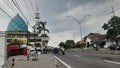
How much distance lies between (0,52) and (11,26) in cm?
9078

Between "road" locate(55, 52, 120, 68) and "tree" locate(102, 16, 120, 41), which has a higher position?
"tree" locate(102, 16, 120, 41)

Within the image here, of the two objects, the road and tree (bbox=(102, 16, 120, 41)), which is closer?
the road

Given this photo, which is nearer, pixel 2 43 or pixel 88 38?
pixel 2 43

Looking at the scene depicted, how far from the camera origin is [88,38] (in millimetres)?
138625

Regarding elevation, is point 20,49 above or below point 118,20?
below

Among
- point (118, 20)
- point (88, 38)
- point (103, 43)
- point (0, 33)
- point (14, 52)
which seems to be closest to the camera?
point (0, 33)

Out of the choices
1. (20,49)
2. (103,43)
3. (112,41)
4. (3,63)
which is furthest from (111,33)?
(3,63)

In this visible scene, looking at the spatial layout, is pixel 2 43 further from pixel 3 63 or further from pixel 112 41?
pixel 112 41

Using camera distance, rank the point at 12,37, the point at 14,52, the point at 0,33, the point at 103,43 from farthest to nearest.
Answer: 1. the point at 12,37
2. the point at 103,43
3. the point at 14,52
4. the point at 0,33

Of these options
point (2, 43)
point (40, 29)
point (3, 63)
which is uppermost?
point (40, 29)

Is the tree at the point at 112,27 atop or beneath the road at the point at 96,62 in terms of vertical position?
atop

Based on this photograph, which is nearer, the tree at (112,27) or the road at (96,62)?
the road at (96,62)

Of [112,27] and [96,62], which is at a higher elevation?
[112,27]

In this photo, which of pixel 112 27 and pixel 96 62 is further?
pixel 112 27
